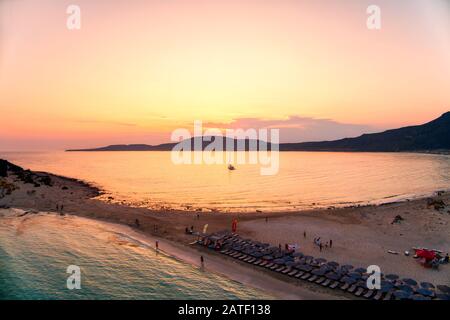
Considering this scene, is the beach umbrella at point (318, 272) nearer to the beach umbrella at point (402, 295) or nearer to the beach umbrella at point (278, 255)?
the beach umbrella at point (278, 255)

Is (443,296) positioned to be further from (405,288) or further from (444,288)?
(405,288)

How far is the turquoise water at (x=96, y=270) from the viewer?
24.7 meters

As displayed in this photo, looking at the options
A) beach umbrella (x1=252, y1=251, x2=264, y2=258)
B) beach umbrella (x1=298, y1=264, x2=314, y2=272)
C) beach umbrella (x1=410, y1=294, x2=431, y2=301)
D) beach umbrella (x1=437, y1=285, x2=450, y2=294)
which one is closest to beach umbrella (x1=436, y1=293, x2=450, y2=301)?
beach umbrella (x1=437, y1=285, x2=450, y2=294)

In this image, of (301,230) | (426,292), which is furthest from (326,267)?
(301,230)

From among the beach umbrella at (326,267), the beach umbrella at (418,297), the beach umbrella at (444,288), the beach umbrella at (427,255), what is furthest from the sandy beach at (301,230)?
the beach umbrella at (418,297)

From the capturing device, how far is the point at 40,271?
92.9ft

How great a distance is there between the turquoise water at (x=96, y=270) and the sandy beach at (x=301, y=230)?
2302 millimetres

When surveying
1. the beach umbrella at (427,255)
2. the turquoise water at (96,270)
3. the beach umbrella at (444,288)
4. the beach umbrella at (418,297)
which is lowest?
the turquoise water at (96,270)

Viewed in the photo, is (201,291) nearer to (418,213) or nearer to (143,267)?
(143,267)

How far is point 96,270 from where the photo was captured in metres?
29.2

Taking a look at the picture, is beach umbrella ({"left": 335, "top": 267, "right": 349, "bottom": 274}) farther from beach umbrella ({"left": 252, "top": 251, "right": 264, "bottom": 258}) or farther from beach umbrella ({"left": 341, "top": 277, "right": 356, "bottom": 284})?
beach umbrella ({"left": 252, "top": 251, "right": 264, "bottom": 258})

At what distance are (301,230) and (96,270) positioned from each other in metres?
25.4

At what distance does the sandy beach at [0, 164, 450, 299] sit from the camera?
2744 centimetres
